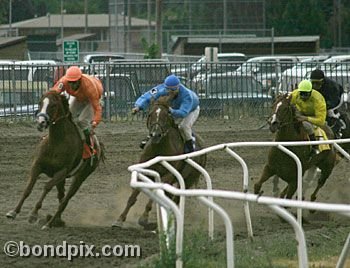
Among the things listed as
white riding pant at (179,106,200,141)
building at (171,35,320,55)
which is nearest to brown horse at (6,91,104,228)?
white riding pant at (179,106,200,141)

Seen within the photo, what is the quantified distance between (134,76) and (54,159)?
15.7m

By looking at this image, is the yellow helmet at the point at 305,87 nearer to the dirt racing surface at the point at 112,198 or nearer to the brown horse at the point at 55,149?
the dirt racing surface at the point at 112,198

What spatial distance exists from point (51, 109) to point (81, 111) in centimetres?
127

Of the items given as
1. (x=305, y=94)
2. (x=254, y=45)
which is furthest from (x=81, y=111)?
(x=254, y=45)

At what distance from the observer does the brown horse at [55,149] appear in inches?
529

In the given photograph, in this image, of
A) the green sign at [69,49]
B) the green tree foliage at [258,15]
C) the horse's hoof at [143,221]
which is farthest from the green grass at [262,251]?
the green tree foliage at [258,15]

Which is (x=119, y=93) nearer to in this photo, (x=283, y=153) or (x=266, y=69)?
(x=266, y=69)

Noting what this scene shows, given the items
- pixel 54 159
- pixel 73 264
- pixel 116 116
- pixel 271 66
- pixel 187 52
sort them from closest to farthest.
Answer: pixel 73 264, pixel 54 159, pixel 116 116, pixel 271 66, pixel 187 52

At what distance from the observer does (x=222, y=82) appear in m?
30.1

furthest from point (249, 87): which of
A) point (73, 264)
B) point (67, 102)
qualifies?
point (73, 264)

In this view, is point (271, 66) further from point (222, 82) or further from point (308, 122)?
point (308, 122)

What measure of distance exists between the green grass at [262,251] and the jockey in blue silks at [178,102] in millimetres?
2264

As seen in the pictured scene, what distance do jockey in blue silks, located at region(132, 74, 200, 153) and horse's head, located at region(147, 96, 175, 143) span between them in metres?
0.18

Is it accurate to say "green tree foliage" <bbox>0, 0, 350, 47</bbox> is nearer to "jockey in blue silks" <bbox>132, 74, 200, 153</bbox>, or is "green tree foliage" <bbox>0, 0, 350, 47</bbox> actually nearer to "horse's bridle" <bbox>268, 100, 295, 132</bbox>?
"horse's bridle" <bbox>268, 100, 295, 132</bbox>
